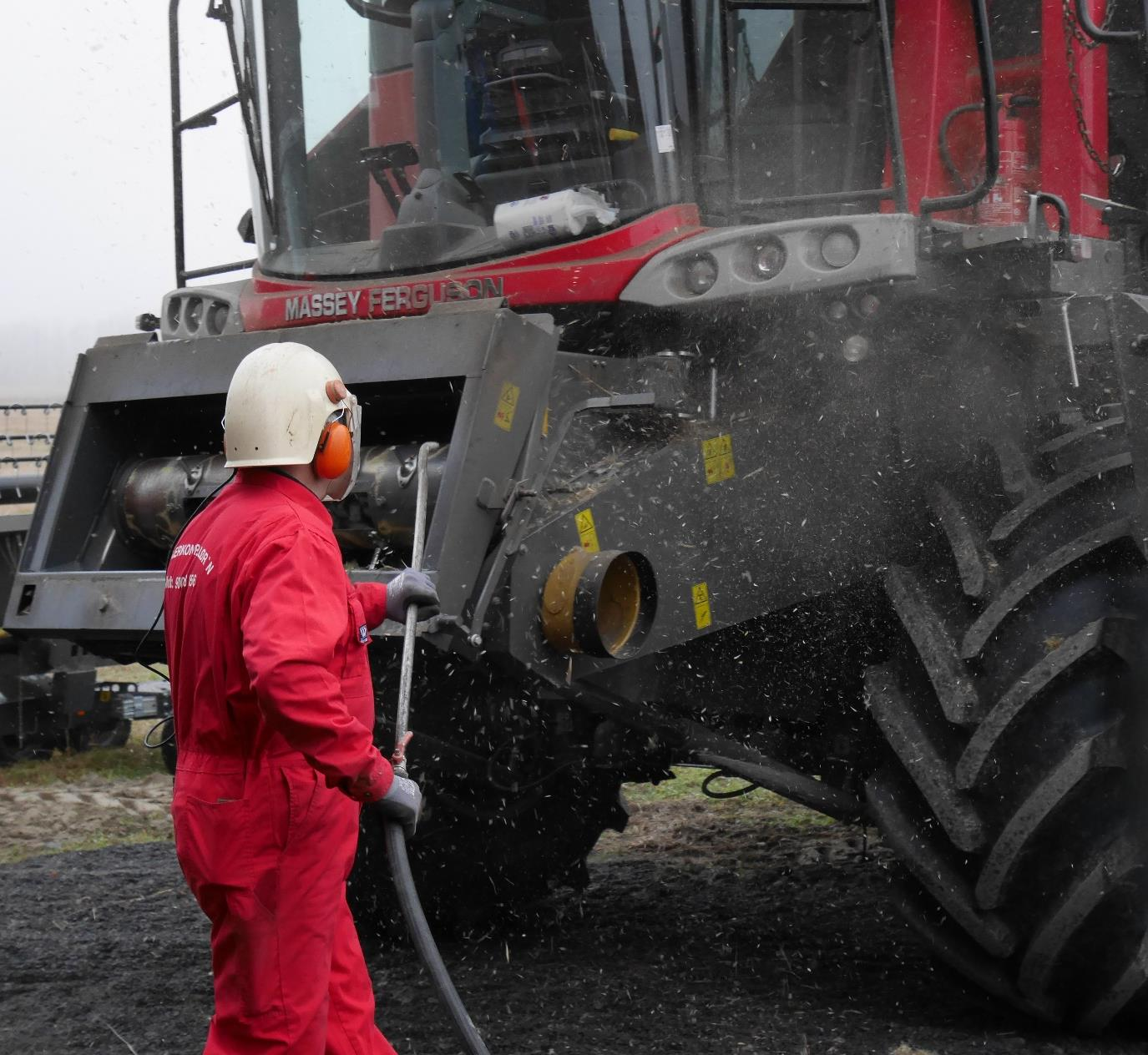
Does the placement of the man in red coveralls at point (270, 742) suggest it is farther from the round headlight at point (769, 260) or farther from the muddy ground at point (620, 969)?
the round headlight at point (769, 260)

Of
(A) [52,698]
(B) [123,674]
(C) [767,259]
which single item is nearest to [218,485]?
(C) [767,259]

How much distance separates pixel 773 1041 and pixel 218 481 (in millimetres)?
1811

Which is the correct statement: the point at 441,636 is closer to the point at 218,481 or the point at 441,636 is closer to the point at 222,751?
the point at 222,751

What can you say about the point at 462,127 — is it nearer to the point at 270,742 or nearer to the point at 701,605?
the point at 701,605

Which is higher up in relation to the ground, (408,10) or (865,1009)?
(408,10)

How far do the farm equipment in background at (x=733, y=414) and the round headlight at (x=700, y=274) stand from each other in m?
0.01

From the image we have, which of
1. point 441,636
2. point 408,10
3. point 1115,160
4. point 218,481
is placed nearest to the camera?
point 441,636

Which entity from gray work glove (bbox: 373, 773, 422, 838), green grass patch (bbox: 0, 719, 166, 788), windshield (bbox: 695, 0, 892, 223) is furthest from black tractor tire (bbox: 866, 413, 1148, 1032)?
green grass patch (bbox: 0, 719, 166, 788)

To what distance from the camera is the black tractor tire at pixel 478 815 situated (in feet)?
13.1

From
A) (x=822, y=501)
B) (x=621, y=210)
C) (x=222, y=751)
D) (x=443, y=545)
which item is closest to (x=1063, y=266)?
(x=822, y=501)

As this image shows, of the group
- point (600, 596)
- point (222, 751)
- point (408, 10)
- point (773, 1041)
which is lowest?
point (773, 1041)

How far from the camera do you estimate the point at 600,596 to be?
3.50 meters

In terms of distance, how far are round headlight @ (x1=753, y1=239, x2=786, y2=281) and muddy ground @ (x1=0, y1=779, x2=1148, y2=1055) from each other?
144cm

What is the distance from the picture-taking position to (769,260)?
3674mm
